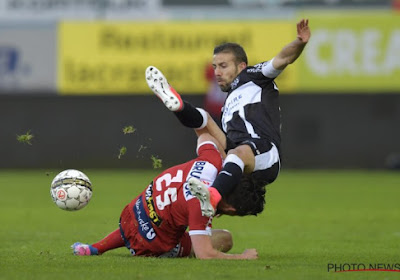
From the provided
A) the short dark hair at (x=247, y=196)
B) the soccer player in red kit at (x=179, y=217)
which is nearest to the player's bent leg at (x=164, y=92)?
the soccer player in red kit at (x=179, y=217)

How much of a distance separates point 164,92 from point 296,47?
55.1 inches

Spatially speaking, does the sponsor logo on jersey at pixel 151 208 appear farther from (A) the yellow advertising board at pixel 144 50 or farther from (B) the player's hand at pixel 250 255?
(A) the yellow advertising board at pixel 144 50

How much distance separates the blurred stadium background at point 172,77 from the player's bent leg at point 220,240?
49.6 feet

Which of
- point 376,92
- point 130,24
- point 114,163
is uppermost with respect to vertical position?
point 130,24

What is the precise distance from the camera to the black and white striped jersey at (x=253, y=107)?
8.45 m

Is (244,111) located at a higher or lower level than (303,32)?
lower

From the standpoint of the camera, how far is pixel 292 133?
920 inches

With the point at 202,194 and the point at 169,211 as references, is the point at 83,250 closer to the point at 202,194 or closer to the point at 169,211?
the point at 169,211

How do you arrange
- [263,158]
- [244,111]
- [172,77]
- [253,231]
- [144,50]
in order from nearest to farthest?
[263,158]
[244,111]
[253,231]
[172,77]
[144,50]

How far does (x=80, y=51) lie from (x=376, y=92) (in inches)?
300

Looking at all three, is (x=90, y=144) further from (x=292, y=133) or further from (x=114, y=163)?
(x=292, y=133)

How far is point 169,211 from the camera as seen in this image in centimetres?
763

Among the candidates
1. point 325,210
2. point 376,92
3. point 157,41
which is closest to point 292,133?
point 376,92

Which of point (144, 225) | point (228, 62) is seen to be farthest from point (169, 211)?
point (228, 62)
